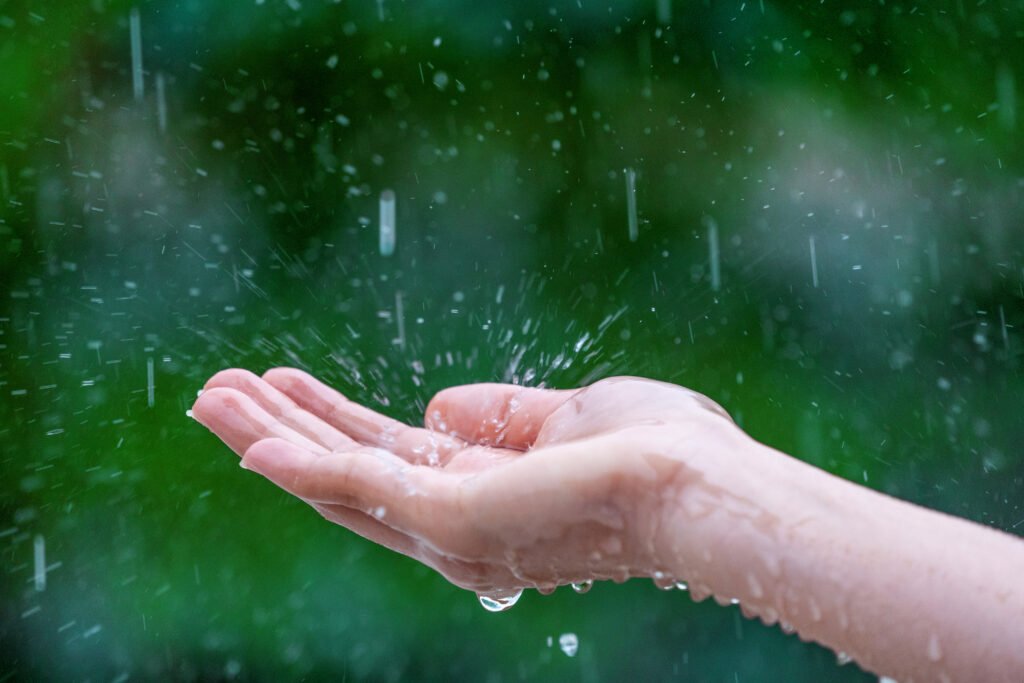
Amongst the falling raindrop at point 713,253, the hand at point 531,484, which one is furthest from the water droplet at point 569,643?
the hand at point 531,484

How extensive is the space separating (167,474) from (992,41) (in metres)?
3.08

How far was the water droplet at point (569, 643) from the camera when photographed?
2.75 meters

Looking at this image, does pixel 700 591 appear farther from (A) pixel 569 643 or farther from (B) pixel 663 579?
(A) pixel 569 643

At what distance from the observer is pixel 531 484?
0.98 m

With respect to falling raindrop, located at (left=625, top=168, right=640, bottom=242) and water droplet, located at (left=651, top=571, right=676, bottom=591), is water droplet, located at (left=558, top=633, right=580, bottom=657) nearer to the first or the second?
falling raindrop, located at (left=625, top=168, right=640, bottom=242)

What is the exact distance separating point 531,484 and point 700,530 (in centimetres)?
19

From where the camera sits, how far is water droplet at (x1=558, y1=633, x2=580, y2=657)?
2748 mm

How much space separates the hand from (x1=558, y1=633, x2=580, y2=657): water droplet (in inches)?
62.6

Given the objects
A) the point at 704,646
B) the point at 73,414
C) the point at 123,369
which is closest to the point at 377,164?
the point at 123,369

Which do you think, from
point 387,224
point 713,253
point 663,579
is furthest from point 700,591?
point 387,224

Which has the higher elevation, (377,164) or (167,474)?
(377,164)

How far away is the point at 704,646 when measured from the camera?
2.80 m

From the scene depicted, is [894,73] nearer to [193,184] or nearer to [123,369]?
[193,184]

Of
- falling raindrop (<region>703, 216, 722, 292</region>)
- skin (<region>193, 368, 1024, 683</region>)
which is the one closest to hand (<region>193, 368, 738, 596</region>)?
skin (<region>193, 368, 1024, 683</region>)
